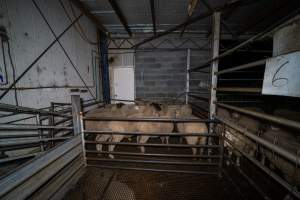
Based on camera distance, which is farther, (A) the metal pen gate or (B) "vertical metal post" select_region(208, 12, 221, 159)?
(B) "vertical metal post" select_region(208, 12, 221, 159)

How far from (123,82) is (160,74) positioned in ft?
6.16

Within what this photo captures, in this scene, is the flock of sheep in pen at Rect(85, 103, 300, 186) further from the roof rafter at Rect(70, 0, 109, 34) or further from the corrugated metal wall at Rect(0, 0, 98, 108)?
the roof rafter at Rect(70, 0, 109, 34)

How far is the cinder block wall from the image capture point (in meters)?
6.57

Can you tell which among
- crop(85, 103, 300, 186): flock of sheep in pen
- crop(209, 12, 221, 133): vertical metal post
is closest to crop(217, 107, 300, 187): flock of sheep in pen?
crop(85, 103, 300, 186): flock of sheep in pen

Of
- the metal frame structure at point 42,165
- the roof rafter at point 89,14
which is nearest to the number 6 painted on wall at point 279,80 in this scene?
the metal frame structure at point 42,165

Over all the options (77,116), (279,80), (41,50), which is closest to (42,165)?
(77,116)

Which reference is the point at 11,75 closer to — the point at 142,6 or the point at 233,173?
the point at 142,6

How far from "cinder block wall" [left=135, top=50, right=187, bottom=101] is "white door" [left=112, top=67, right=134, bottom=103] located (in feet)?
1.09

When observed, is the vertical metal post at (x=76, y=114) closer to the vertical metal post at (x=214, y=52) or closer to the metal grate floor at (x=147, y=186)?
the metal grate floor at (x=147, y=186)

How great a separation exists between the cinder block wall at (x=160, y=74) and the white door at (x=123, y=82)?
332mm

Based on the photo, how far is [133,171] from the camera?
246 cm

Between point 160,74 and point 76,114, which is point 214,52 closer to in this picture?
point 76,114

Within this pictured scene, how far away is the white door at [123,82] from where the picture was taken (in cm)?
686

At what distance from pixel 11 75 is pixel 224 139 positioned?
3.76 metres
